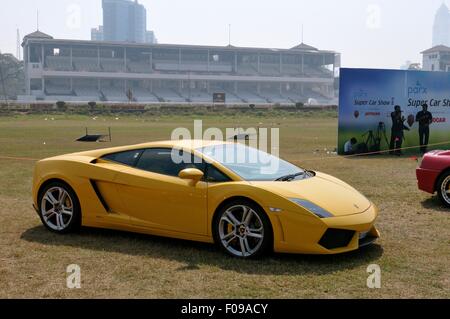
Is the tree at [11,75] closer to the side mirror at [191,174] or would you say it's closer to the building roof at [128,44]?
the building roof at [128,44]

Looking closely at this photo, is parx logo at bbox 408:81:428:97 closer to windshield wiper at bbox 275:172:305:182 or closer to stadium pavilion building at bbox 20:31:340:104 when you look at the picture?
windshield wiper at bbox 275:172:305:182

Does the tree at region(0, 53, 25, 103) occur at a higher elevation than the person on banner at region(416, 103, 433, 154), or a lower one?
higher

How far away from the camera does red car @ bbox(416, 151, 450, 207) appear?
8.97m

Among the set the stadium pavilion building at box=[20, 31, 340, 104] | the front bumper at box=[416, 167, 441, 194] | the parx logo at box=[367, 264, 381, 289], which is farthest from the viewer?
the stadium pavilion building at box=[20, 31, 340, 104]

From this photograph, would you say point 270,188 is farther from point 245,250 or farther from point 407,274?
point 407,274

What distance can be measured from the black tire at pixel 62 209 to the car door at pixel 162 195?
0.74m

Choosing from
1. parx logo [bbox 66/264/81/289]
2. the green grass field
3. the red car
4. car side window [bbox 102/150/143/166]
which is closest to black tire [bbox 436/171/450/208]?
the red car

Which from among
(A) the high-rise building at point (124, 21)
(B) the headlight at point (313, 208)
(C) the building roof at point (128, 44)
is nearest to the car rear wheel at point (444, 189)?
(B) the headlight at point (313, 208)

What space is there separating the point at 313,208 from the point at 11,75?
154m

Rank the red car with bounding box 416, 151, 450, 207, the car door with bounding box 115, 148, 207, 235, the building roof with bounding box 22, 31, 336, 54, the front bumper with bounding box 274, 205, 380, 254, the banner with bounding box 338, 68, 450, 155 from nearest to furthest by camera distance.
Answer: the front bumper with bounding box 274, 205, 380, 254 → the car door with bounding box 115, 148, 207, 235 → the red car with bounding box 416, 151, 450, 207 → the banner with bounding box 338, 68, 450, 155 → the building roof with bounding box 22, 31, 336, 54

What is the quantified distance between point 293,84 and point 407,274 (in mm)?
123124

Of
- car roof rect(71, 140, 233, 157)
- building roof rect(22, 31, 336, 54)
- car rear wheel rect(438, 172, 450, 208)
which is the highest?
building roof rect(22, 31, 336, 54)

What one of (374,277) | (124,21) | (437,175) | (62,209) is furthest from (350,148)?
(124,21)

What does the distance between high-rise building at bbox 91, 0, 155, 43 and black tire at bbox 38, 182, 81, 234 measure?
6864 inches
